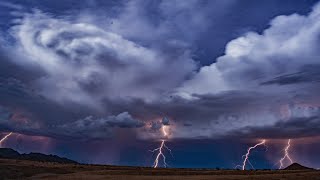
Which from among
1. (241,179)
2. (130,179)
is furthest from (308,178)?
(130,179)

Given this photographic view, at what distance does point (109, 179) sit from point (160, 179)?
8.70 metres

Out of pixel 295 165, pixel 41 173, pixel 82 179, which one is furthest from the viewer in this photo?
pixel 295 165

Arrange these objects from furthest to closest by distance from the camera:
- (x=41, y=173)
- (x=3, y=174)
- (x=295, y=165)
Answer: (x=295, y=165) → (x=41, y=173) → (x=3, y=174)

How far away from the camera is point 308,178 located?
6134 cm

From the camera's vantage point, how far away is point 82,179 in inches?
2576

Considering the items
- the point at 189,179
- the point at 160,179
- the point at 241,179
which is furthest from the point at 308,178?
the point at 160,179

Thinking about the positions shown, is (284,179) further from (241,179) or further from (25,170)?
(25,170)

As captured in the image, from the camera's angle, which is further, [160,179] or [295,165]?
[295,165]

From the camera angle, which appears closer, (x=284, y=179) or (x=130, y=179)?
(x=284, y=179)

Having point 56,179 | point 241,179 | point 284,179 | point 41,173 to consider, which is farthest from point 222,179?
point 41,173

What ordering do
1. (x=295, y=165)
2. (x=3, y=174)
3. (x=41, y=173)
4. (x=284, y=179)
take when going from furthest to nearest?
1. (x=295, y=165)
2. (x=41, y=173)
3. (x=3, y=174)
4. (x=284, y=179)

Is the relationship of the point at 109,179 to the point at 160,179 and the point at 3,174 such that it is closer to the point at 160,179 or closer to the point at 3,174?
the point at 160,179

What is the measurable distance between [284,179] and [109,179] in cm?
2868

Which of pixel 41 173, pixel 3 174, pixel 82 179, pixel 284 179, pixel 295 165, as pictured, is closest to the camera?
pixel 284 179
